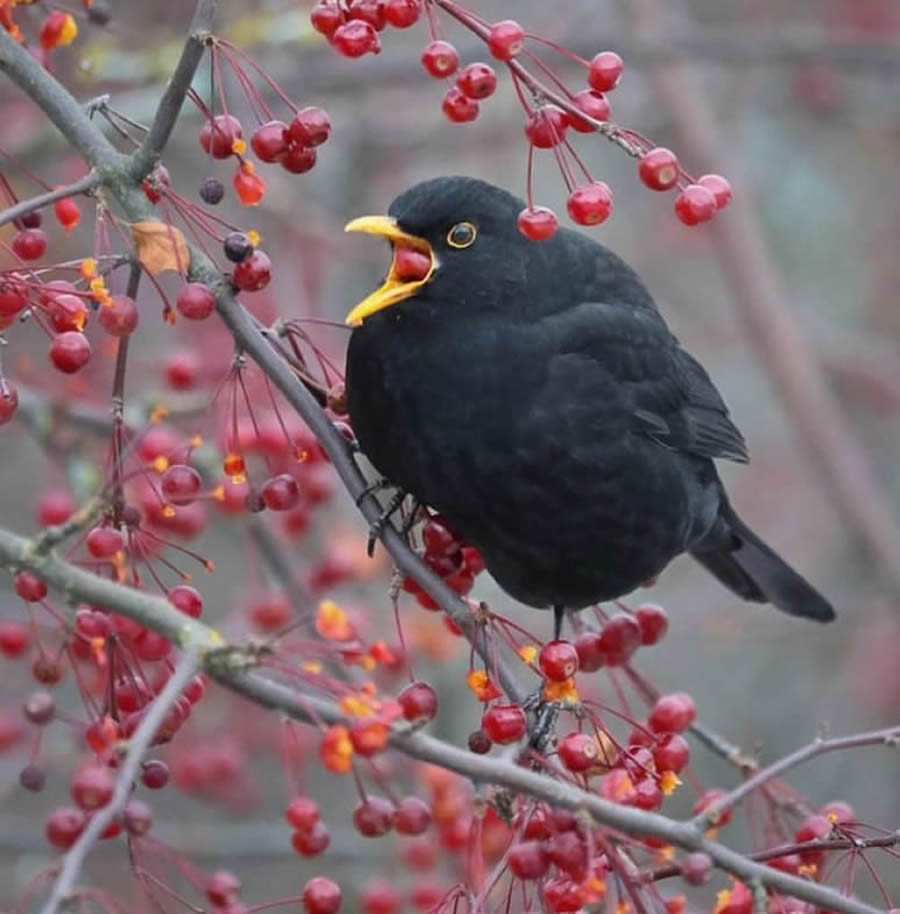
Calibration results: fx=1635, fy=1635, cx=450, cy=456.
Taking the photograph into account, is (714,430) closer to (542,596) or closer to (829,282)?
(542,596)

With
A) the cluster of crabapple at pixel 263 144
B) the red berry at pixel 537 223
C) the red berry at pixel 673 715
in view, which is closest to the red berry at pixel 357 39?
the cluster of crabapple at pixel 263 144

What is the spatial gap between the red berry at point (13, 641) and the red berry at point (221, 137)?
1.40 metres

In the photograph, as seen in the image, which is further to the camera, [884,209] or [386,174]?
[884,209]

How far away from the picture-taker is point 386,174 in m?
6.56

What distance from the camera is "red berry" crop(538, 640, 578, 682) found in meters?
2.39

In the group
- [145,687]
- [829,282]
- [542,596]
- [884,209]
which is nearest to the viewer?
[145,687]

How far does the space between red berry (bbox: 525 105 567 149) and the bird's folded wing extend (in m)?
0.95

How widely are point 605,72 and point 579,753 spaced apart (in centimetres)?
94

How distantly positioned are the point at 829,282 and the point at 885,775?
298cm

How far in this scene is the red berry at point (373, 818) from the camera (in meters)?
2.26

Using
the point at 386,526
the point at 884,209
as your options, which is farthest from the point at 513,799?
the point at 884,209

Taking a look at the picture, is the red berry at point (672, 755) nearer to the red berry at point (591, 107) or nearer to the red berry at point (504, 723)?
the red berry at point (504, 723)

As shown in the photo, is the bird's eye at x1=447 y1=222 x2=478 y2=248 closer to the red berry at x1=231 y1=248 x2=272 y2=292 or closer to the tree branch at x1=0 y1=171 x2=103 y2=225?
the red berry at x1=231 y1=248 x2=272 y2=292

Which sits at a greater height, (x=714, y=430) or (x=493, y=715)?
(x=714, y=430)
